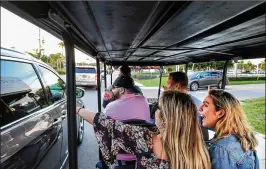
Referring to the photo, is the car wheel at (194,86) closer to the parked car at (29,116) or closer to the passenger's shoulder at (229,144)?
the parked car at (29,116)

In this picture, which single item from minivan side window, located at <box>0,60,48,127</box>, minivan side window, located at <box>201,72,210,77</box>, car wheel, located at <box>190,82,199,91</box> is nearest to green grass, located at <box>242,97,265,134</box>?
minivan side window, located at <box>201,72,210,77</box>

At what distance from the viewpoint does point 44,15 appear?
134 cm

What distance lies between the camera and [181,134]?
186cm

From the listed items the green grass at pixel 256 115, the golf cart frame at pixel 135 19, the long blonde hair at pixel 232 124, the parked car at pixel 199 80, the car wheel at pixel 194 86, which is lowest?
the green grass at pixel 256 115

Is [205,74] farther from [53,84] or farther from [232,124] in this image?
[232,124]

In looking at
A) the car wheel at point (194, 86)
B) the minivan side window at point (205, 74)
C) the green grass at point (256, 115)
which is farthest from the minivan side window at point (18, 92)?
the car wheel at point (194, 86)

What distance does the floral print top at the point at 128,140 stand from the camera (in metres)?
1.84

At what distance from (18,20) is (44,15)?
0.13 metres

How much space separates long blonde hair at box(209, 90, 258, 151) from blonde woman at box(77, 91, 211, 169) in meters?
0.32

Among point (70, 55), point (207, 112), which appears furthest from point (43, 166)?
point (207, 112)

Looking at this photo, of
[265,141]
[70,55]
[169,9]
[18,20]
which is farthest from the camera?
[265,141]

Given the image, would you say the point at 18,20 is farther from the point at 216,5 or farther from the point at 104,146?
the point at 104,146

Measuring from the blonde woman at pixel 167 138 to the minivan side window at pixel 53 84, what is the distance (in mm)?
1784

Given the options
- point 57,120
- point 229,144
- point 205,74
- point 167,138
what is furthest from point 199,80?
point 167,138
